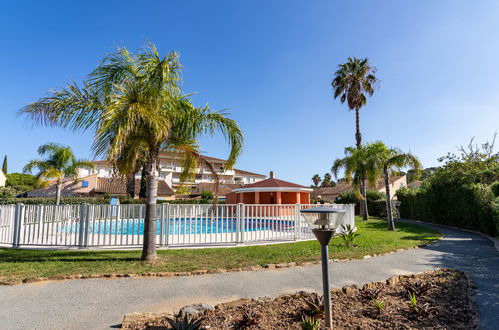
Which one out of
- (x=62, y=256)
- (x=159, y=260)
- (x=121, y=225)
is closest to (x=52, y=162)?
(x=121, y=225)

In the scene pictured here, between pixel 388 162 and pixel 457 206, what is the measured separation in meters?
4.90

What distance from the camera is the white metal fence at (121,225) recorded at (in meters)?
8.67

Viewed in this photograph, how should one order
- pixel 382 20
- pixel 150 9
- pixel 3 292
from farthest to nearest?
1. pixel 382 20
2. pixel 150 9
3. pixel 3 292

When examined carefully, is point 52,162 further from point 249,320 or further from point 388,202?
point 388,202

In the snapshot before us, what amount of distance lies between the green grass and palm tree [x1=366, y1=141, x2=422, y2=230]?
6.91 metres

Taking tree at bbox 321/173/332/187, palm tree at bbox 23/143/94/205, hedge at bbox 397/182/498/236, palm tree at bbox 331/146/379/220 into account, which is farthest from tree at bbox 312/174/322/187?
palm tree at bbox 23/143/94/205

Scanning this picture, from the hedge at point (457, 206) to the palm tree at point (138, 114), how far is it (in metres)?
12.9

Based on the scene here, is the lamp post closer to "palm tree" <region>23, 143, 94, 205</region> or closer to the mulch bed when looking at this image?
the mulch bed

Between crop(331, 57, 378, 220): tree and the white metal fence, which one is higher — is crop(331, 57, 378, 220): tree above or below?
above

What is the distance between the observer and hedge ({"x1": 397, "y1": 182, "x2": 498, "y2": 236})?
12922mm

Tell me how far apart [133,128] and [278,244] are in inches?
257

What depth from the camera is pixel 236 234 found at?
9602mm

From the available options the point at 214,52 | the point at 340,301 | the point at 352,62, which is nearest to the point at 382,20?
the point at 214,52

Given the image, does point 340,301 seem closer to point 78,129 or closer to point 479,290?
point 479,290
